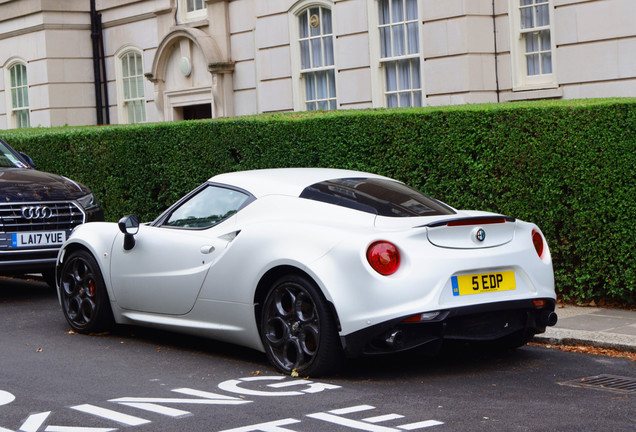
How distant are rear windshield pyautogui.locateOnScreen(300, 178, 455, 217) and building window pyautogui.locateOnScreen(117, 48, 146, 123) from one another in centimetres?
1727

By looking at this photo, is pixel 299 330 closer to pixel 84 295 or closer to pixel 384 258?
pixel 384 258

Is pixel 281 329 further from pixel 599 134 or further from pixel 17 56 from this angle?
pixel 17 56

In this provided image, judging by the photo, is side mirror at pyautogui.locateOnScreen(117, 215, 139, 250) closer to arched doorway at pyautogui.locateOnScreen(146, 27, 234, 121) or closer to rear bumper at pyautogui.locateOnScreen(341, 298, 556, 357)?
rear bumper at pyautogui.locateOnScreen(341, 298, 556, 357)

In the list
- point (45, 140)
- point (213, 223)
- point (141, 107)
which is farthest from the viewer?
point (141, 107)

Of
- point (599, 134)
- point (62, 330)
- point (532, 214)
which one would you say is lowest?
point (62, 330)

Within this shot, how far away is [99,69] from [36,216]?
1554cm

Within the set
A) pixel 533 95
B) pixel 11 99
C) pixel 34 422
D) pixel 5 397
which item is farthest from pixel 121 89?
pixel 34 422

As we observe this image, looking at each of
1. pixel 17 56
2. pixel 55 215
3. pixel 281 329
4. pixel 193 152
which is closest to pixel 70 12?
pixel 17 56

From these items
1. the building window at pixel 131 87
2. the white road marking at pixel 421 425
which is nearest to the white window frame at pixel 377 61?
the building window at pixel 131 87

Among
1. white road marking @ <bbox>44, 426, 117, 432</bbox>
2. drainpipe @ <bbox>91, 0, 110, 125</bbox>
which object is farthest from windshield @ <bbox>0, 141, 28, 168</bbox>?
drainpipe @ <bbox>91, 0, 110, 125</bbox>

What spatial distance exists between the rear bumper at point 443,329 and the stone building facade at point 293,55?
9.14m

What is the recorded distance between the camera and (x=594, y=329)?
8469 mm

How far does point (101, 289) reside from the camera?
8.78m

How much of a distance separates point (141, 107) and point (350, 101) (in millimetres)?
7214
